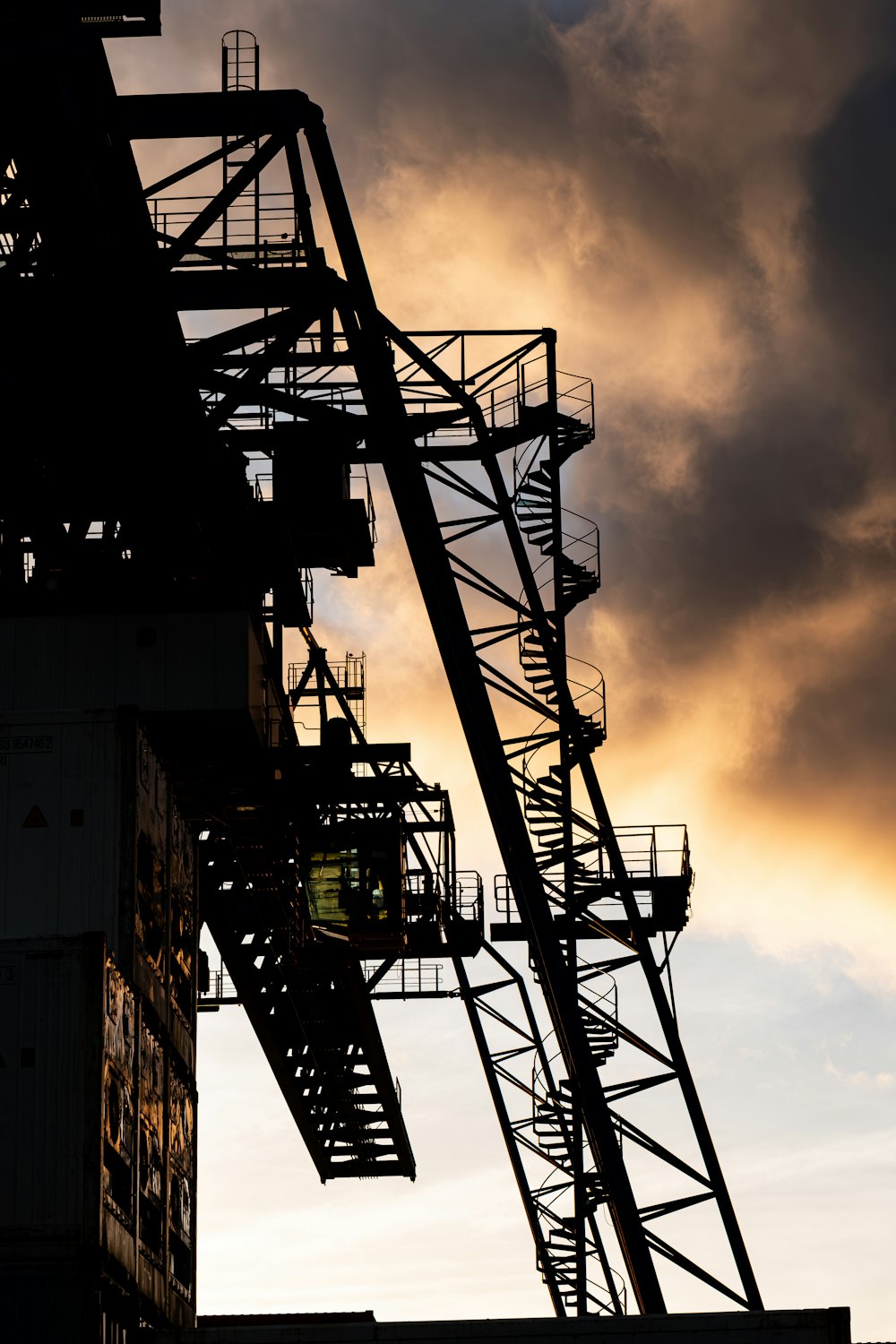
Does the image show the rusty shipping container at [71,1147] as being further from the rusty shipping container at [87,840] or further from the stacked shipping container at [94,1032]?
the rusty shipping container at [87,840]

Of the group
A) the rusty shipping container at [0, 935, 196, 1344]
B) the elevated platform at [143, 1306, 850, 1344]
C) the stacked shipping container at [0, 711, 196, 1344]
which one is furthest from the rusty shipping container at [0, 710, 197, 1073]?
the elevated platform at [143, 1306, 850, 1344]

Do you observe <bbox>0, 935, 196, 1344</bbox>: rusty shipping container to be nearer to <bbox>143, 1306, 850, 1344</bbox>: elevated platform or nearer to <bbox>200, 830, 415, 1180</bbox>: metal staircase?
<bbox>143, 1306, 850, 1344</bbox>: elevated platform

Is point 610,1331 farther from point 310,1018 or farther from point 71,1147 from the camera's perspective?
point 310,1018

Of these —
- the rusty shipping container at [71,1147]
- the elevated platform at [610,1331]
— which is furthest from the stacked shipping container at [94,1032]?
the elevated platform at [610,1331]

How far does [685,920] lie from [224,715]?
14124 mm

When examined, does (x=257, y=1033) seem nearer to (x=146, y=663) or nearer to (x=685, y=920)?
(x=685, y=920)

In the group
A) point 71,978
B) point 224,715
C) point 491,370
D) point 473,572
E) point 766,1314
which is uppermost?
point 491,370

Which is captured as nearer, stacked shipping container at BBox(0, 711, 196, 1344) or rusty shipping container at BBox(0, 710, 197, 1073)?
stacked shipping container at BBox(0, 711, 196, 1344)

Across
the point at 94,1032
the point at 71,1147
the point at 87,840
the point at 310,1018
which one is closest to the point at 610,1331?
the point at 71,1147

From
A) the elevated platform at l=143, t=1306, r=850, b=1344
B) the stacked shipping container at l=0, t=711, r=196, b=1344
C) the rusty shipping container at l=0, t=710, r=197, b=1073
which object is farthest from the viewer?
the rusty shipping container at l=0, t=710, r=197, b=1073

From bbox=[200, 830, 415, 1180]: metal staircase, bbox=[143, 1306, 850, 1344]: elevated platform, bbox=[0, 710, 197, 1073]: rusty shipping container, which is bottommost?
bbox=[143, 1306, 850, 1344]: elevated platform

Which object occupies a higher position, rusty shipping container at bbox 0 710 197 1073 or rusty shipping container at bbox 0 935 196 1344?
rusty shipping container at bbox 0 710 197 1073

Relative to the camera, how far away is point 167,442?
123 feet

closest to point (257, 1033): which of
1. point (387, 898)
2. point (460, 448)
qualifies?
point (387, 898)
